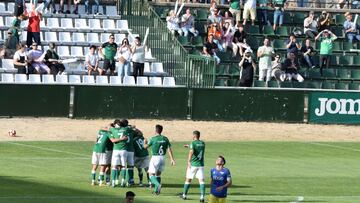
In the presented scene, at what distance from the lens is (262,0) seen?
58000 millimetres

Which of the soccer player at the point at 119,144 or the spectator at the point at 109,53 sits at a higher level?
the spectator at the point at 109,53

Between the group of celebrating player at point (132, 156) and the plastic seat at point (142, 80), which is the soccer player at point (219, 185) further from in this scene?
the plastic seat at point (142, 80)

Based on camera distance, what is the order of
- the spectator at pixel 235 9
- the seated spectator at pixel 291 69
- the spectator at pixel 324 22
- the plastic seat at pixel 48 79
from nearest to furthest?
1. the plastic seat at pixel 48 79
2. the seated spectator at pixel 291 69
3. the spectator at pixel 235 9
4. the spectator at pixel 324 22

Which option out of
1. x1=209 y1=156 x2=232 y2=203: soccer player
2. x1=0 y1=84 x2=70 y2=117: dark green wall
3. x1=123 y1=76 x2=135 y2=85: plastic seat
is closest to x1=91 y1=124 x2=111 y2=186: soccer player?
x1=209 y1=156 x2=232 y2=203: soccer player

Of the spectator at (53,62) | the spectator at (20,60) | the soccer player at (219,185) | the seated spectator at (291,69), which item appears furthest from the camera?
the seated spectator at (291,69)

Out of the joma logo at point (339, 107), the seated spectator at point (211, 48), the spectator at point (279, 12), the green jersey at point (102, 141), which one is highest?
the spectator at point (279, 12)

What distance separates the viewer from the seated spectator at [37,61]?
48.7 meters

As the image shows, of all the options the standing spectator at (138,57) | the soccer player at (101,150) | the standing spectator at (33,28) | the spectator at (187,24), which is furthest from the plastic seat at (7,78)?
the soccer player at (101,150)

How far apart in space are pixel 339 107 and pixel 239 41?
6.05 m

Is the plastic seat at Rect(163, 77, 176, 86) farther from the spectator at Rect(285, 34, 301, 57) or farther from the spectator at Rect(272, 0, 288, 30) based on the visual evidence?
the spectator at Rect(272, 0, 288, 30)

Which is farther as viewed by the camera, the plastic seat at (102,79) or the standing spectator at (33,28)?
the standing spectator at (33,28)

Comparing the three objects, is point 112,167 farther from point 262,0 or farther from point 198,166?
point 262,0

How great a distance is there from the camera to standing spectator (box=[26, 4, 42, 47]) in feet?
164

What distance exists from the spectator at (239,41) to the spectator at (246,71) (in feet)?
7.42
